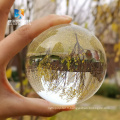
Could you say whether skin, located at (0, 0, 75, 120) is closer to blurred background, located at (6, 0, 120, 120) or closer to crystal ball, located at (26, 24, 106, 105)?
crystal ball, located at (26, 24, 106, 105)

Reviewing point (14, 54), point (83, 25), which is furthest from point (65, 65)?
point (83, 25)

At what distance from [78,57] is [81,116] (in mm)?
5840

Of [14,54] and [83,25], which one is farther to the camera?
[83,25]

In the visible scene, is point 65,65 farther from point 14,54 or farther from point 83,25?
point 83,25

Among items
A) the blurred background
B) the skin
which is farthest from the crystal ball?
the blurred background

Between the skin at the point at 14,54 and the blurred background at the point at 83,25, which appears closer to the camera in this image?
the skin at the point at 14,54

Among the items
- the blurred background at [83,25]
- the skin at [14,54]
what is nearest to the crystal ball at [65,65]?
the skin at [14,54]

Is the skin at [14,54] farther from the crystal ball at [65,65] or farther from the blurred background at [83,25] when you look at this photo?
the blurred background at [83,25]

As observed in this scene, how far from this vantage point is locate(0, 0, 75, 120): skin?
1.25 metres

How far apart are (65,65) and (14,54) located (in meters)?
0.37

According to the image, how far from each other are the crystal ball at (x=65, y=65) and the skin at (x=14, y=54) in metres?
0.07

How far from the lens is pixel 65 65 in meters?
1.22

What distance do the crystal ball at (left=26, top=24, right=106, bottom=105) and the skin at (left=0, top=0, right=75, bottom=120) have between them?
0.25ft

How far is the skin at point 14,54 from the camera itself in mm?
1255
